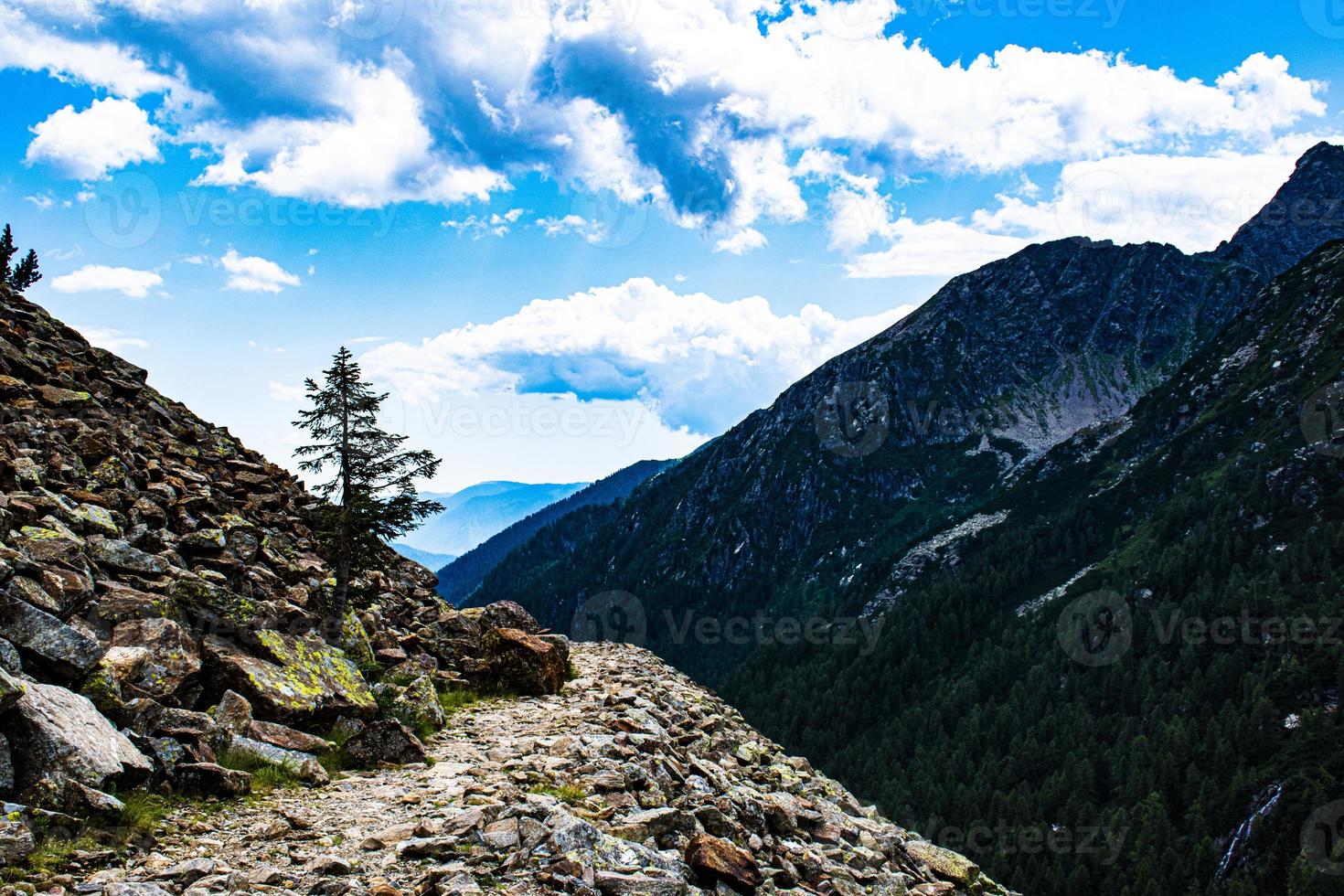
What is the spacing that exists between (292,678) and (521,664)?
1055cm

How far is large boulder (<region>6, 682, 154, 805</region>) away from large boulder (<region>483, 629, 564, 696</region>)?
15.3 m

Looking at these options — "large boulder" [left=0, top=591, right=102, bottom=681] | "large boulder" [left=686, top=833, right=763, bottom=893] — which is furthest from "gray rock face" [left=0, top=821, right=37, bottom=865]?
"large boulder" [left=686, top=833, right=763, bottom=893]

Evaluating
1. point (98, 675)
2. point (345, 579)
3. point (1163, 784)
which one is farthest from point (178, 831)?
point (1163, 784)

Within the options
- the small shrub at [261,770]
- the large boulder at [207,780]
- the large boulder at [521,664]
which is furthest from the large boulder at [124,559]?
the large boulder at [521,664]

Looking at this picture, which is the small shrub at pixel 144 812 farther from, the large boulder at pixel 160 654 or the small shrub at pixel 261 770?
the large boulder at pixel 160 654

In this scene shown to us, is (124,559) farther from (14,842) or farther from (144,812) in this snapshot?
(14,842)

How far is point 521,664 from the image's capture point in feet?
87.8

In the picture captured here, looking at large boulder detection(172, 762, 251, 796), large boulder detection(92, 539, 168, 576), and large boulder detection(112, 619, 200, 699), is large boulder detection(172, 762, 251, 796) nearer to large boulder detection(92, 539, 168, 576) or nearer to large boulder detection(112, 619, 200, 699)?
large boulder detection(112, 619, 200, 699)

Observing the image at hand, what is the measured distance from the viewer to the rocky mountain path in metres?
10.1

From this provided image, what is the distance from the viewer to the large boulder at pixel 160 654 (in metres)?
13.8

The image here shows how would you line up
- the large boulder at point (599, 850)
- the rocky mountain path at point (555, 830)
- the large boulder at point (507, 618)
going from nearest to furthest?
the rocky mountain path at point (555, 830)
the large boulder at point (599, 850)
the large boulder at point (507, 618)

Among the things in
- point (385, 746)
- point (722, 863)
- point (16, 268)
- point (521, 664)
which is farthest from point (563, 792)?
point (16, 268)

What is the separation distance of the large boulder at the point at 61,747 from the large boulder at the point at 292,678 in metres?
3.85

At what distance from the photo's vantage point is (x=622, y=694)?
82.8 ft
